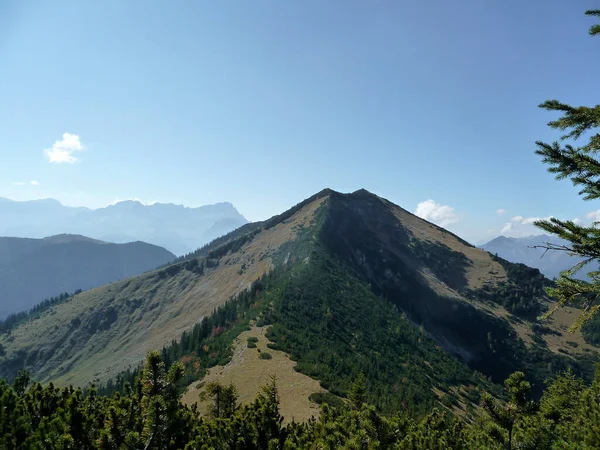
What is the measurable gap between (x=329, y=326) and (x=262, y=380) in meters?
49.0

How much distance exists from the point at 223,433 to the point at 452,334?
170 metres

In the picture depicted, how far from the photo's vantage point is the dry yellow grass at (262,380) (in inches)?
1820

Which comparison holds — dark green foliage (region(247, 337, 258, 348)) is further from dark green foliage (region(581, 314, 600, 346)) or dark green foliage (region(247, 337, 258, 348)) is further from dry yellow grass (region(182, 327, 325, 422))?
dark green foliage (region(581, 314, 600, 346))

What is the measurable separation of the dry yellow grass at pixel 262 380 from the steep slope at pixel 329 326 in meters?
2.81

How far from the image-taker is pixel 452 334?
159750mm

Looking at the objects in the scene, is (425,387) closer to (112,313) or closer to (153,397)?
(153,397)

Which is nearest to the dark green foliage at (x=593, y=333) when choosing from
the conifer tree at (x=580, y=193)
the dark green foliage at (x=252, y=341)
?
the dark green foliage at (x=252, y=341)

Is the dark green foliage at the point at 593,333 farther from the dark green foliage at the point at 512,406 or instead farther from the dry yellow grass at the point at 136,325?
the dark green foliage at the point at 512,406

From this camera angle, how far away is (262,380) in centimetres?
5569

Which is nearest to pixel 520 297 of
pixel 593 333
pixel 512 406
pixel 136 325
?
pixel 593 333

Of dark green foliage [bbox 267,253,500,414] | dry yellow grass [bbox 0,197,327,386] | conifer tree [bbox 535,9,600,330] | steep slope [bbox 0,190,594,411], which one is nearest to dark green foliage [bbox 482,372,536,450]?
conifer tree [bbox 535,9,600,330]

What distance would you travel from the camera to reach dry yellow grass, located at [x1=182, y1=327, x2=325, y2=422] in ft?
152

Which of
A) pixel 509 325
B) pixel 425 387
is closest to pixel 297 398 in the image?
pixel 425 387

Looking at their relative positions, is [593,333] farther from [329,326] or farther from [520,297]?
[329,326]
